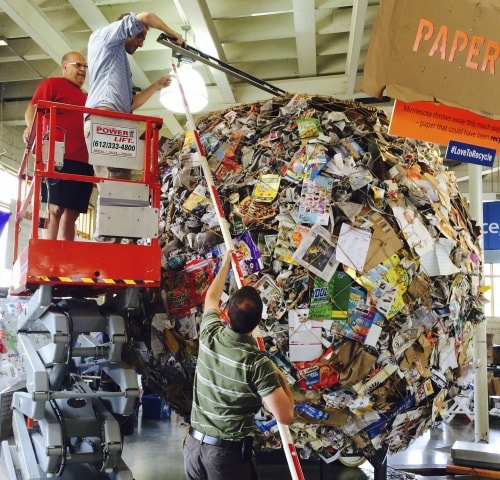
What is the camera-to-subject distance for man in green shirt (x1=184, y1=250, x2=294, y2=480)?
282 cm

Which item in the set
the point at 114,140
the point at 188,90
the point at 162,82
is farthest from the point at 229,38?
the point at 114,140

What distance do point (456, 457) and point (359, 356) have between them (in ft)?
12.2

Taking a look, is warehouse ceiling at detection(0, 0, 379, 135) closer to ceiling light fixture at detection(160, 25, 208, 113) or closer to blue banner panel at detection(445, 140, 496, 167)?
ceiling light fixture at detection(160, 25, 208, 113)

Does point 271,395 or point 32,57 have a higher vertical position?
point 32,57

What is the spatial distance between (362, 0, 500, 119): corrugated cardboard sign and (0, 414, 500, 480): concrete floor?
9.08 ft

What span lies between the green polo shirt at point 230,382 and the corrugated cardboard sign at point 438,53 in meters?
1.85

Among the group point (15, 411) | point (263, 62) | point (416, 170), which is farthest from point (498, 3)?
point (263, 62)

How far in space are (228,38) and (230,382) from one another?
5822 mm

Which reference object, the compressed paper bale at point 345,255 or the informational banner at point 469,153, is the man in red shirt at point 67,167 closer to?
the compressed paper bale at point 345,255

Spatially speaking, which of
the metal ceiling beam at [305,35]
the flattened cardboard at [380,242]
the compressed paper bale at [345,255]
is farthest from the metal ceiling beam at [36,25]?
the flattened cardboard at [380,242]

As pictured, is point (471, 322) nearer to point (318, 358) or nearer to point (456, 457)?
point (318, 358)

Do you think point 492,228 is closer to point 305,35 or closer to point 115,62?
point 305,35

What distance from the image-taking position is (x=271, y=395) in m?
2.70

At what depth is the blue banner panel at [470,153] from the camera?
4891 mm
